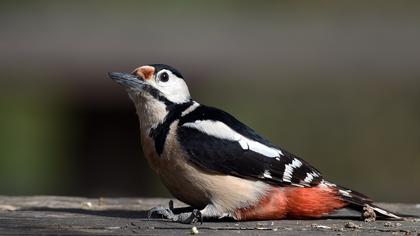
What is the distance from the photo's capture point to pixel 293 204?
6.32m

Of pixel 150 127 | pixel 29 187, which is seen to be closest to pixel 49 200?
pixel 150 127

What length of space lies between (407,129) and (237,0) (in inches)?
266

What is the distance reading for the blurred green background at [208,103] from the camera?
13.6m

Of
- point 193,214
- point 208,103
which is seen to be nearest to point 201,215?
point 193,214

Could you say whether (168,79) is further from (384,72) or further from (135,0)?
(135,0)

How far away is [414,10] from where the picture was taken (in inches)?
792

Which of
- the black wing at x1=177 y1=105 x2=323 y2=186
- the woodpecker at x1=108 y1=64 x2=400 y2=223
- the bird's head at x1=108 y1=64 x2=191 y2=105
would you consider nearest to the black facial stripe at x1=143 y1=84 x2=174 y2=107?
the bird's head at x1=108 y1=64 x2=191 y2=105

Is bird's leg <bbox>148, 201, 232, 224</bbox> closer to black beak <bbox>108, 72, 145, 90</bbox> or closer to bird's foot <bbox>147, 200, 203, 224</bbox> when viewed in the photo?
bird's foot <bbox>147, 200, 203, 224</bbox>

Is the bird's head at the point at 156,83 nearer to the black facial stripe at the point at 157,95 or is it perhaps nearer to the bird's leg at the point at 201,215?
the black facial stripe at the point at 157,95

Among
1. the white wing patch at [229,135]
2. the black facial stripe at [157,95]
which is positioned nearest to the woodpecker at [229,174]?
the white wing patch at [229,135]

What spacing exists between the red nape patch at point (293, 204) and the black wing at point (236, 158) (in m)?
0.05

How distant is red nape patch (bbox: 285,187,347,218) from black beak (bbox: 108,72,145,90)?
107 cm

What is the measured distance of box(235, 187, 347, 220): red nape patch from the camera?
6.26m

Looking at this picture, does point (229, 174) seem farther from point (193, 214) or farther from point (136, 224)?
point (136, 224)
